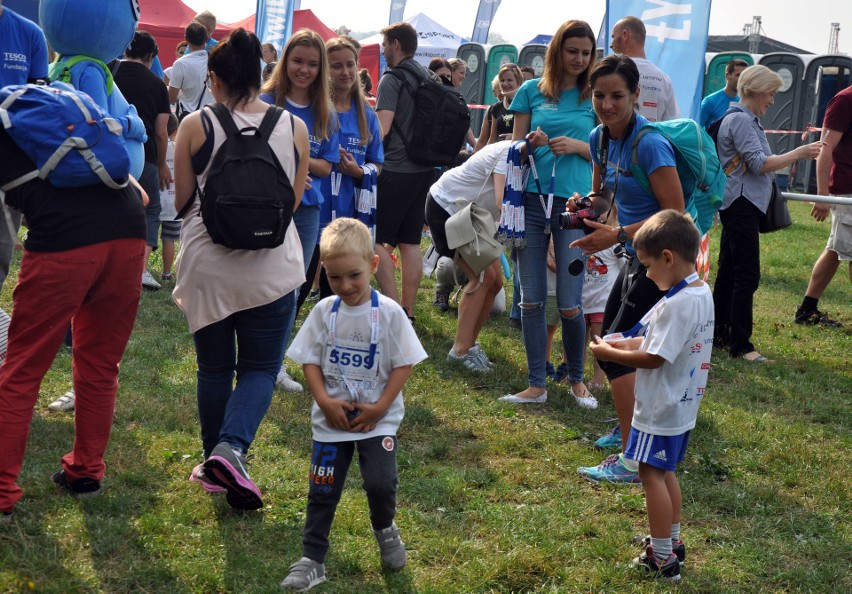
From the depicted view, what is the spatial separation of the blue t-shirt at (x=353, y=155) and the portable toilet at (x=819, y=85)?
16.1 meters

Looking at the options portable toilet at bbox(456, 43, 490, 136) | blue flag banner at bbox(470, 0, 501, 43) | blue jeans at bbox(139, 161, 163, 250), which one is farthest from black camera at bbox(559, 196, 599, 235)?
blue flag banner at bbox(470, 0, 501, 43)

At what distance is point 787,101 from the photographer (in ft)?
66.9

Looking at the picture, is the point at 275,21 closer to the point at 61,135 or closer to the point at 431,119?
the point at 431,119

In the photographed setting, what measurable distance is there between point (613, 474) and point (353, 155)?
2528mm

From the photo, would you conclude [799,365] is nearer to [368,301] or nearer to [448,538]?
Result: [448,538]

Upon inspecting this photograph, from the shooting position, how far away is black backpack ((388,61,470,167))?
6914mm

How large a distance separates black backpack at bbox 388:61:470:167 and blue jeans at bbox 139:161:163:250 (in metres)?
2.06

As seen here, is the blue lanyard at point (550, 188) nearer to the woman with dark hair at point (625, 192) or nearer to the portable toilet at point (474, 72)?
the woman with dark hair at point (625, 192)

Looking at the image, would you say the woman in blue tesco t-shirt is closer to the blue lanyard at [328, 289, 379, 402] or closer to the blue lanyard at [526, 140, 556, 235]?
the blue lanyard at [526, 140, 556, 235]

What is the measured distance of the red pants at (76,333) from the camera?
11.8 feet

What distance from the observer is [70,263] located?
3584mm

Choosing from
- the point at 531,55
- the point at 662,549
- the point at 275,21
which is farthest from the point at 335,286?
the point at 531,55

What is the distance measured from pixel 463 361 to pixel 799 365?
9.12ft

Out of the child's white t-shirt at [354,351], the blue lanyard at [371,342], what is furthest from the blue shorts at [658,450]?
the blue lanyard at [371,342]
